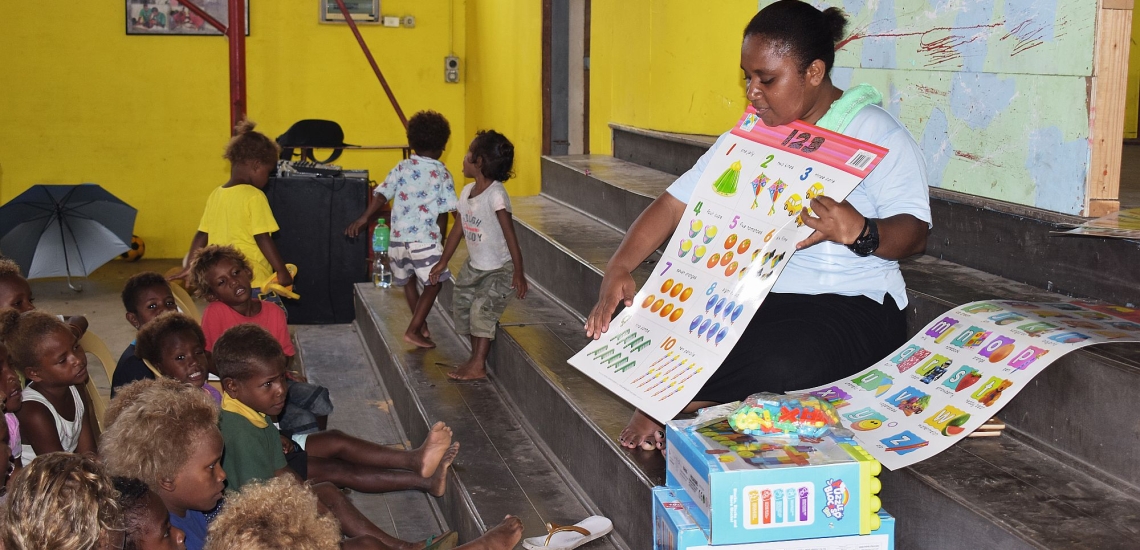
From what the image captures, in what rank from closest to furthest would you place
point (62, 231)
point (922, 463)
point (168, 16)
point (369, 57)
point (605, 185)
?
point (922, 463) < point (605, 185) < point (62, 231) < point (168, 16) < point (369, 57)

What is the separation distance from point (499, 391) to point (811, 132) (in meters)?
2.22

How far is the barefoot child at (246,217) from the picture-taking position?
506cm

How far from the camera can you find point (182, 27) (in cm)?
934

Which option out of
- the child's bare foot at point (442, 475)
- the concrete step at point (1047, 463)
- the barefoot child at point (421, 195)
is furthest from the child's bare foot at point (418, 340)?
the concrete step at point (1047, 463)

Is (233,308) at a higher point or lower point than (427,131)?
lower

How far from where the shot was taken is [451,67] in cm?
1009

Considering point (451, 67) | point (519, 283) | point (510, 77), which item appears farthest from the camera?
point (451, 67)

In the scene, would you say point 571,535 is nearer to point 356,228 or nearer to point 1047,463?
point 1047,463

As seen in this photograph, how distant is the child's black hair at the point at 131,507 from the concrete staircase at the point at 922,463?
1106mm

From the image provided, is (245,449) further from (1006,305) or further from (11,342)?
(1006,305)

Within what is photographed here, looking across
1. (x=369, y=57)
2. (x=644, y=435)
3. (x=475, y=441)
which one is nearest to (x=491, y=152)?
(x=475, y=441)

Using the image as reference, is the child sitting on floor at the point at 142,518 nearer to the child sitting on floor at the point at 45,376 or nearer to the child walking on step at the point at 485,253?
the child sitting on floor at the point at 45,376

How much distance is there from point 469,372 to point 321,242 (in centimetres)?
260

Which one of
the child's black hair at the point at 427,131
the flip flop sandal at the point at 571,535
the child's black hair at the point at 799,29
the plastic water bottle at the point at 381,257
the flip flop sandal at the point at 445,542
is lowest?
the flip flop sandal at the point at 445,542
